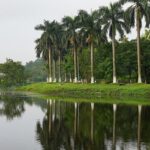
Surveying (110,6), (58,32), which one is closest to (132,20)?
(110,6)

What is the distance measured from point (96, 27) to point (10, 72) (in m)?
74.9

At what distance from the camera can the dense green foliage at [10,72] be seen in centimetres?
15838

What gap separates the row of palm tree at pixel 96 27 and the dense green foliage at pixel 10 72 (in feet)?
143

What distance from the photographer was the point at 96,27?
91.2m

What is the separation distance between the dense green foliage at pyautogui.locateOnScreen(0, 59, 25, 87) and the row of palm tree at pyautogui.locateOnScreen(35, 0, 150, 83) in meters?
43.7

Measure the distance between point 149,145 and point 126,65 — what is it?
232 feet

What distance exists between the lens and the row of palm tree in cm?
7494

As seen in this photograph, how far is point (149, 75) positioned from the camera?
92938mm

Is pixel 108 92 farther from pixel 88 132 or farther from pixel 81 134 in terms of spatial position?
pixel 81 134

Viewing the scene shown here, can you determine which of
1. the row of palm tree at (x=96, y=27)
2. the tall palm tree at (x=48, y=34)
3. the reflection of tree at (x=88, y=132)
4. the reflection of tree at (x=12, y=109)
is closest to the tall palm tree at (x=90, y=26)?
the row of palm tree at (x=96, y=27)

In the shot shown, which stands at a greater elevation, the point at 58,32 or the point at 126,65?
the point at 58,32

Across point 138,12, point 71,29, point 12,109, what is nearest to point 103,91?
point 138,12

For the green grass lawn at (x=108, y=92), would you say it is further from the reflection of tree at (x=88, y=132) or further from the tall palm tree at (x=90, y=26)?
the reflection of tree at (x=88, y=132)

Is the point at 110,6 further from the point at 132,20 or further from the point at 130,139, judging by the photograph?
the point at 130,139
